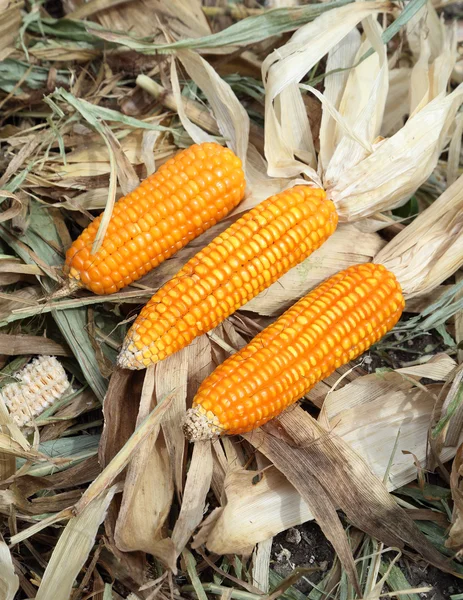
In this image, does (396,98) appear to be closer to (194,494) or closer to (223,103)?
(223,103)

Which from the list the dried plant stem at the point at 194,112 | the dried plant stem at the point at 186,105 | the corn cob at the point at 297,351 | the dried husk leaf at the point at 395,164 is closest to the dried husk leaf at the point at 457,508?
the corn cob at the point at 297,351

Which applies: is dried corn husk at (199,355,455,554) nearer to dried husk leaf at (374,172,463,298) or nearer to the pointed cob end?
dried husk leaf at (374,172,463,298)

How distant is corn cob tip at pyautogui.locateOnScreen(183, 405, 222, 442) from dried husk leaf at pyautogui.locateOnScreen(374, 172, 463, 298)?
46.8 inches

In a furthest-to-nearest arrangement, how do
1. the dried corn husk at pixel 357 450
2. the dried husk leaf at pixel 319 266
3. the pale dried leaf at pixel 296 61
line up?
the dried husk leaf at pixel 319 266 → the pale dried leaf at pixel 296 61 → the dried corn husk at pixel 357 450

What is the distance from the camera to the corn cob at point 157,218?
9.30ft

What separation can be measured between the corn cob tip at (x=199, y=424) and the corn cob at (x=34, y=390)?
2.40 ft

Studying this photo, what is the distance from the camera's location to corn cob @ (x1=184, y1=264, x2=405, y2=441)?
8.29 feet

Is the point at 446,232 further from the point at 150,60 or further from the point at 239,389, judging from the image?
the point at 150,60

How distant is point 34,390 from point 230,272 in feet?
3.49

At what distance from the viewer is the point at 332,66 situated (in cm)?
324

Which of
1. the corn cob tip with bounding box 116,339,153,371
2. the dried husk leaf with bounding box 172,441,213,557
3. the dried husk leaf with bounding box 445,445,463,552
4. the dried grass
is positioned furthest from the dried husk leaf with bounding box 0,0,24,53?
the dried husk leaf with bounding box 445,445,463,552

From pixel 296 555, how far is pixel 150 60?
2.71m

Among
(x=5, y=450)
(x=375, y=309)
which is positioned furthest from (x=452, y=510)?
(x=5, y=450)

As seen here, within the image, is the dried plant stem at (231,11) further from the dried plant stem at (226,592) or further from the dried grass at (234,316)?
→ the dried plant stem at (226,592)
